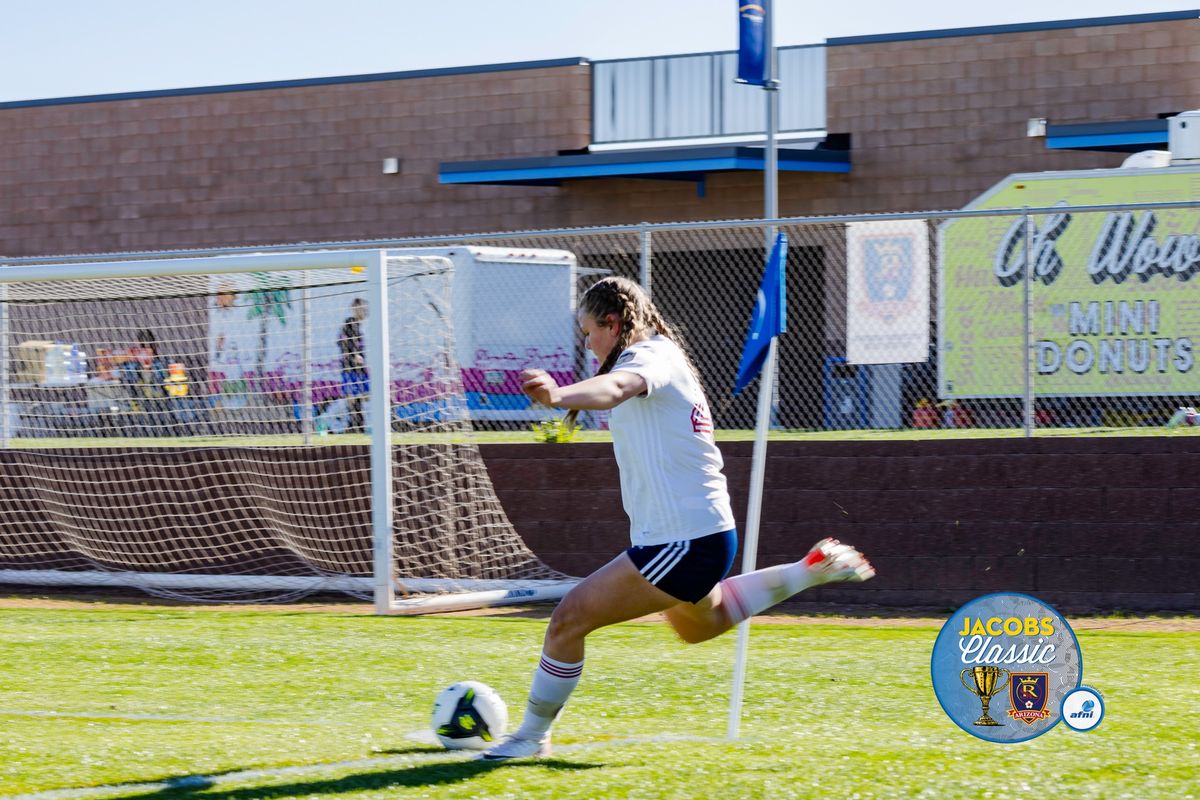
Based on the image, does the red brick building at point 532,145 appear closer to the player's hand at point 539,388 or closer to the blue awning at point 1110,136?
the blue awning at point 1110,136

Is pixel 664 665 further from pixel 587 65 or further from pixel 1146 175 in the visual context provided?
pixel 587 65

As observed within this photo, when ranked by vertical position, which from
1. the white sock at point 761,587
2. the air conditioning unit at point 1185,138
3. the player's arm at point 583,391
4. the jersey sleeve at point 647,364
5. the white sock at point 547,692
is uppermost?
the air conditioning unit at point 1185,138

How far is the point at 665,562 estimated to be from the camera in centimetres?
532

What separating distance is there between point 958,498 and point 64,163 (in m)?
20.2

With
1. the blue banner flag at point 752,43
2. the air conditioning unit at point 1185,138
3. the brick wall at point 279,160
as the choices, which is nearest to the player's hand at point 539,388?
the air conditioning unit at point 1185,138

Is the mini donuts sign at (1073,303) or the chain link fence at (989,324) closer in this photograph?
the chain link fence at (989,324)

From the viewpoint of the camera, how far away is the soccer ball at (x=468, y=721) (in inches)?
229

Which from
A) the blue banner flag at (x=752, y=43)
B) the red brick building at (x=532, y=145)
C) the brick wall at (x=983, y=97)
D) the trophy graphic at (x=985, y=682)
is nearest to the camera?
the trophy graphic at (x=985, y=682)

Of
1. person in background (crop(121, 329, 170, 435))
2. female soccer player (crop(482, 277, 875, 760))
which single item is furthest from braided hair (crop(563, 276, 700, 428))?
person in background (crop(121, 329, 170, 435))

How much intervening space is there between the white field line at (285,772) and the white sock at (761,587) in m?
0.68

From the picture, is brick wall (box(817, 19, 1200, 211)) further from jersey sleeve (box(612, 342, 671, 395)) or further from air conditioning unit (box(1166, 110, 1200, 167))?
jersey sleeve (box(612, 342, 671, 395))

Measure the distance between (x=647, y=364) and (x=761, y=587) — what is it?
1.07 meters

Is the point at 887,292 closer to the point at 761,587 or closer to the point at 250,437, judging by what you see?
the point at 250,437

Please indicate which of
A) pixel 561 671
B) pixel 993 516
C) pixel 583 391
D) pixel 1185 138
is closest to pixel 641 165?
pixel 1185 138
